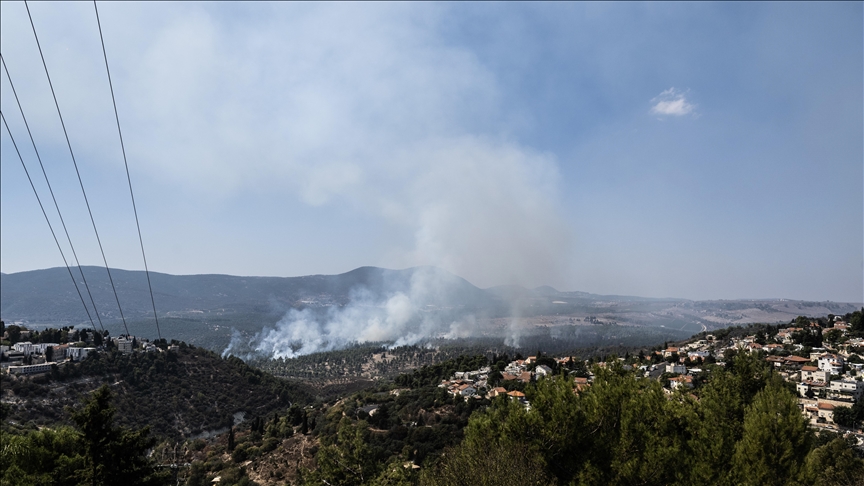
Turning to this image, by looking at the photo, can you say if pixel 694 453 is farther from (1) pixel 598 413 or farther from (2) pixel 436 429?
(2) pixel 436 429

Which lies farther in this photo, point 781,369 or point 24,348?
point 24,348

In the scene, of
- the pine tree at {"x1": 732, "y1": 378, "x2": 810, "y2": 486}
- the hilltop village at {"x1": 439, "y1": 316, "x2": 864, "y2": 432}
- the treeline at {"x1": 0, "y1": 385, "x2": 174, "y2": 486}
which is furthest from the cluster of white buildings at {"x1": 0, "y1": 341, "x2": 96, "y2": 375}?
the pine tree at {"x1": 732, "y1": 378, "x2": 810, "y2": 486}

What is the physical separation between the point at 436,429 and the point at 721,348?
4770cm

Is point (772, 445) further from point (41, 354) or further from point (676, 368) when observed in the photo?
point (41, 354)

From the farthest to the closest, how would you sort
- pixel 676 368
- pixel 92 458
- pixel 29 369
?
pixel 29 369
pixel 676 368
pixel 92 458

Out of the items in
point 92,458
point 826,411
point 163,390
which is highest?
point 92,458

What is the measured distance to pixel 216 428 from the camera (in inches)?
1897

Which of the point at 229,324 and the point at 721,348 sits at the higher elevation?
the point at 721,348

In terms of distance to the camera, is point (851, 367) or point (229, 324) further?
point (229, 324)

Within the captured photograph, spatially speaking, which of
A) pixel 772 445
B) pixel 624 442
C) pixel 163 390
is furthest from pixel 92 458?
pixel 163 390

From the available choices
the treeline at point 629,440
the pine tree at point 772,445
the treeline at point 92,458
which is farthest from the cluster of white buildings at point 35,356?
the pine tree at point 772,445

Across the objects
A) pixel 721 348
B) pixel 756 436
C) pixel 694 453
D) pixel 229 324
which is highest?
pixel 756 436

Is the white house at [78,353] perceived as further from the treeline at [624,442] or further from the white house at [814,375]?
the white house at [814,375]

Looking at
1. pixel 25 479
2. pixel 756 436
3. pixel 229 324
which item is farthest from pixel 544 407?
pixel 229 324
